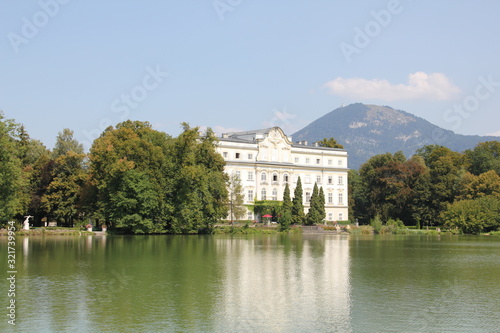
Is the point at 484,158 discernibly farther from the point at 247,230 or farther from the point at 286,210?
the point at 247,230

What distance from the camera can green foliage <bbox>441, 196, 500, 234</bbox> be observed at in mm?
57219

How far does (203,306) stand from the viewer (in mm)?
14188

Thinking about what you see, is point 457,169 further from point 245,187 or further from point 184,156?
point 184,156

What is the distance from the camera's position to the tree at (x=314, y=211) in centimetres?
6269

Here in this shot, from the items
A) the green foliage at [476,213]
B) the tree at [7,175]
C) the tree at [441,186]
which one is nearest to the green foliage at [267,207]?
the tree at [441,186]

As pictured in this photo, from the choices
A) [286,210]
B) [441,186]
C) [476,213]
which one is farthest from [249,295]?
[441,186]

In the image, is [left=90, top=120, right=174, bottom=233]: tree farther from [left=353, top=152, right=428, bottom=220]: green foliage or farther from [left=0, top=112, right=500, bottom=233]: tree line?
[left=353, top=152, right=428, bottom=220]: green foliage

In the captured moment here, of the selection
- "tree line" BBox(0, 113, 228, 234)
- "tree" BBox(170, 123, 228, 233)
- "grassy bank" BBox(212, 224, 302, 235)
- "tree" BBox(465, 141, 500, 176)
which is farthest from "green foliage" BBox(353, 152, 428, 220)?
"tree" BBox(170, 123, 228, 233)

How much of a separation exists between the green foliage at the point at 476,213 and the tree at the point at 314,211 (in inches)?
530

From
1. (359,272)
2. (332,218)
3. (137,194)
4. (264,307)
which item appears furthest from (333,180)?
(264,307)

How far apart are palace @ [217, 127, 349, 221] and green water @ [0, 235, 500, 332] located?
41.6m

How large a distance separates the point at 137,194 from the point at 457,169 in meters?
38.4

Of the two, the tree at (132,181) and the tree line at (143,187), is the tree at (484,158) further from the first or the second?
the tree at (132,181)

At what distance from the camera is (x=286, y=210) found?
6197 cm
